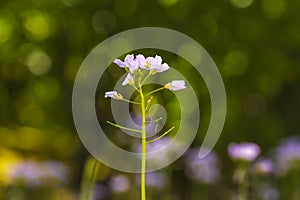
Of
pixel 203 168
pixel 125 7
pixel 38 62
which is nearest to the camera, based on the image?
pixel 203 168

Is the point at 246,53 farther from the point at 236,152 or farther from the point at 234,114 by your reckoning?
the point at 236,152

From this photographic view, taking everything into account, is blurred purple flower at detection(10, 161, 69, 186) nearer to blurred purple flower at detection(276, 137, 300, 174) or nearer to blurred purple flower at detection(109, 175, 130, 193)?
blurred purple flower at detection(109, 175, 130, 193)

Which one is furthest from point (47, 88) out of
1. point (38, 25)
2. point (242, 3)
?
point (242, 3)

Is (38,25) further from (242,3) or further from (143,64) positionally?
(143,64)

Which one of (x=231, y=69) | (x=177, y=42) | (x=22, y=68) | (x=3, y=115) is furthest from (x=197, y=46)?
(x=3, y=115)

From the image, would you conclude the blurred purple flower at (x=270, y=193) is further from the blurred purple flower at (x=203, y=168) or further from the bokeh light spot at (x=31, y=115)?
the bokeh light spot at (x=31, y=115)
